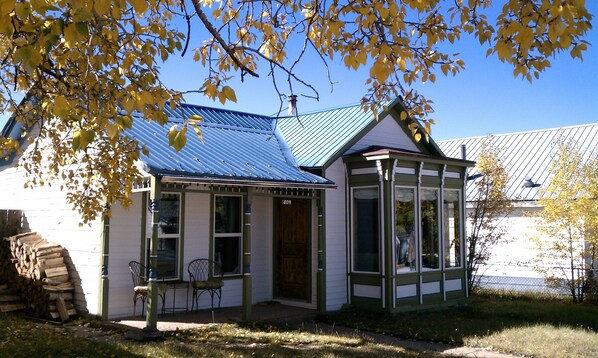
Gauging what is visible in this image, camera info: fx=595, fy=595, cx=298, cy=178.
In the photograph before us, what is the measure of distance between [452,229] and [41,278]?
9764 mm

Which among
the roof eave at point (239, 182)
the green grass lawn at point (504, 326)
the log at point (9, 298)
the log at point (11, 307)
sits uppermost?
the roof eave at point (239, 182)

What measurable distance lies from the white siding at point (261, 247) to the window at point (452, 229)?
438 centimetres

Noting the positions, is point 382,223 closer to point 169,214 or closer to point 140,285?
point 169,214

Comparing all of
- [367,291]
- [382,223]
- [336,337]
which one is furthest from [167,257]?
[382,223]

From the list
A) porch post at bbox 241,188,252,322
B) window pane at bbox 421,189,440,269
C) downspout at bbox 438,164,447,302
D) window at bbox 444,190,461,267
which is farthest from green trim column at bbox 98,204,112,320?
window at bbox 444,190,461,267

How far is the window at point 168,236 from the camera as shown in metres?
12.6

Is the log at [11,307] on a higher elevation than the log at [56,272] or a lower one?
lower

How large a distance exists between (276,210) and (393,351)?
587cm

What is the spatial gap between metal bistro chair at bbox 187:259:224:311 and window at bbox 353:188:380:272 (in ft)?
10.4

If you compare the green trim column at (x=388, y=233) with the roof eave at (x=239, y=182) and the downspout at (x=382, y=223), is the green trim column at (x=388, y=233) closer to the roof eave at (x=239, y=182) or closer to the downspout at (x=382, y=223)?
the downspout at (x=382, y=223)

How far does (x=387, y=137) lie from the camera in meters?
15.6

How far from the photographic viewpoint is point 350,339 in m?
10.5

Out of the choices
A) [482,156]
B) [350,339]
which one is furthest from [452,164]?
[350,339]

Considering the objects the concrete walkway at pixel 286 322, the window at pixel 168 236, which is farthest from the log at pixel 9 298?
the window at pixel 168 236
